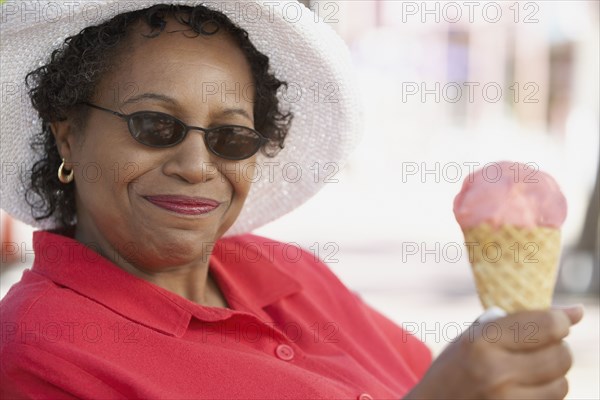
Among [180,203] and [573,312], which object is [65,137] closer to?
[180,203]

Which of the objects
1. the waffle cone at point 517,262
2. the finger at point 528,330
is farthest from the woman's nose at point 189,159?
the finger at point 528,330

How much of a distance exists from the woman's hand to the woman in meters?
0.71

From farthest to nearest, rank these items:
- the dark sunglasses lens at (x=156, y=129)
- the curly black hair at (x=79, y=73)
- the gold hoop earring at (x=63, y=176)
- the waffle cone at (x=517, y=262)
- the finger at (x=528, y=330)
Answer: the gold hoop earring at (x=63, y=176) → the curly black hair at (x=79, y=73) → the dark sunglasses lens at (x=156, y=129) → the waffle cone at (x=517, y=262) → the finger at (x=528, y=330)

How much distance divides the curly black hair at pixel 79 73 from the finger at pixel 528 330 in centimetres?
112

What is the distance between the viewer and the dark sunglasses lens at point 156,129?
78.3 inches

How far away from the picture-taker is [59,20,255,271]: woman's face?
2.01m

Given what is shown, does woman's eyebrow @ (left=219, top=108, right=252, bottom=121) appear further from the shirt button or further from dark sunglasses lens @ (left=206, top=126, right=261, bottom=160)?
the shirt button

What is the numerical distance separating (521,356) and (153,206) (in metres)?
0.99

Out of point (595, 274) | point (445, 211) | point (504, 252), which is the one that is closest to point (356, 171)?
point (445, 211)

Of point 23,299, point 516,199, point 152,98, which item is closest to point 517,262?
point 516,199

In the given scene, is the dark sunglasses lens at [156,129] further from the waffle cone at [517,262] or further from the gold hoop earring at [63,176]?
the waffle cone at [517,262]

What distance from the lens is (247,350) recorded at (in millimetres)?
2107

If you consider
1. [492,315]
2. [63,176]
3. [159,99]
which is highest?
[159,99]

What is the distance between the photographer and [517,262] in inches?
56.4
